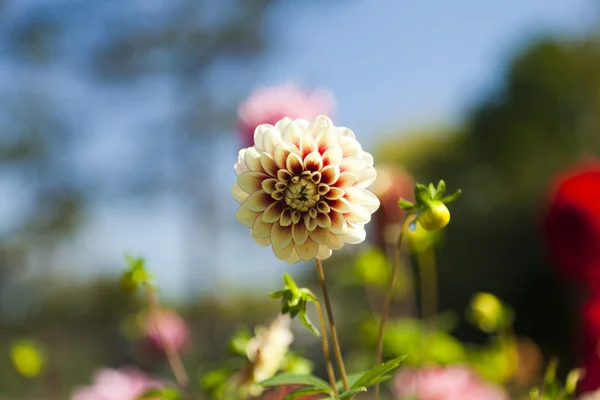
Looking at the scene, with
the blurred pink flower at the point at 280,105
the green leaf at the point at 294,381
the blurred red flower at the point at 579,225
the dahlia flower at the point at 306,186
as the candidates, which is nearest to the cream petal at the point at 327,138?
the dahlia flower at the point at 306,186

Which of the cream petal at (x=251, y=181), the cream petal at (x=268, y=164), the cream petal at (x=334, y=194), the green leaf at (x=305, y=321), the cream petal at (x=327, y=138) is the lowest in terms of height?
the green leaf at (x=305, y=321)

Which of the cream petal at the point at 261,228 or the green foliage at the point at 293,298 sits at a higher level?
the cream petal at the point at 261,228

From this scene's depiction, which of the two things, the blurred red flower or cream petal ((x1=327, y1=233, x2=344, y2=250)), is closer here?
cream petal ((x1=327, y1=233, x2=344, y2=250))

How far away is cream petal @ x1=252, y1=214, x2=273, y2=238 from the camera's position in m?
0.31

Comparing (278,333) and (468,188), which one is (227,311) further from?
(278,333)

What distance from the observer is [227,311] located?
5539 mm

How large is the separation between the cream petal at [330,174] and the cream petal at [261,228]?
0.03 m

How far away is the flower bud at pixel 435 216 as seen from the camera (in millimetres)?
306

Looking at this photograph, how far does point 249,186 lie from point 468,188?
473 centimetres

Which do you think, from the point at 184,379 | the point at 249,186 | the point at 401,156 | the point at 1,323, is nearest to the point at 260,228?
the point at 249,186

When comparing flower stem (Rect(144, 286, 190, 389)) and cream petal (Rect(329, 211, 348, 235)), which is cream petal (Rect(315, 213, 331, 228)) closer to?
cream petal (Rect(329, 211, 348, 235))

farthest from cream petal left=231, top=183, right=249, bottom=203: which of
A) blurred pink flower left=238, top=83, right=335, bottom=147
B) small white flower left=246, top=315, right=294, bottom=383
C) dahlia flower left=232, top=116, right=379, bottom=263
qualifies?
blurred pink flower left=238, top=83, right=335, bottom=147

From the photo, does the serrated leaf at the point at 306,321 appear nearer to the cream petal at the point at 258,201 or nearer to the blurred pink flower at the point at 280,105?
the cream petal at the point at 258,201

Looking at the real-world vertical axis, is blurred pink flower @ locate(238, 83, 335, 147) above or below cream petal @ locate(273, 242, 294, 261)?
above
